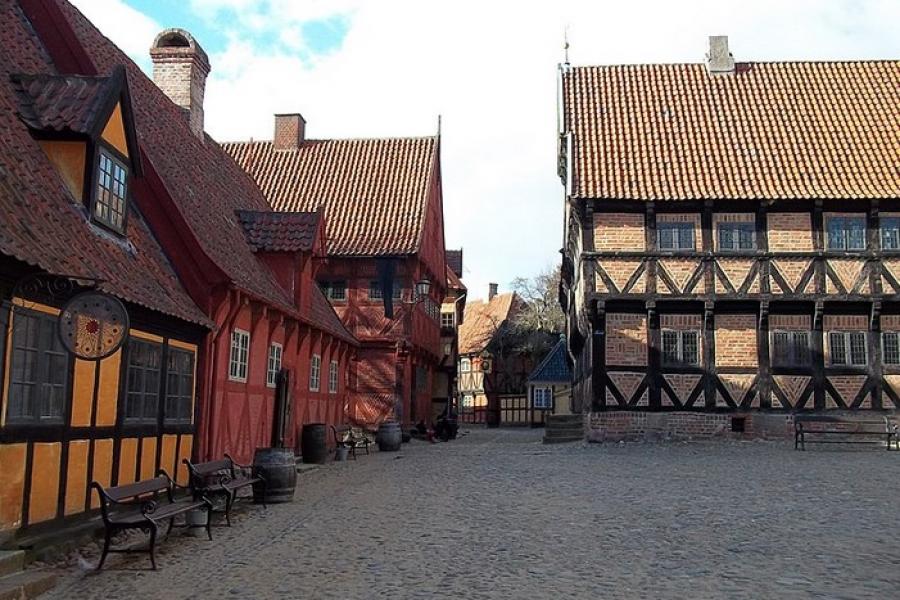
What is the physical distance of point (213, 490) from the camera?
393 inches

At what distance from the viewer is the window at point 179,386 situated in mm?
11430

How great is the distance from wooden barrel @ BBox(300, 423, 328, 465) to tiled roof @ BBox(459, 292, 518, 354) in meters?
33.9

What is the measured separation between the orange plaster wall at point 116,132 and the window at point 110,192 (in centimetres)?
16

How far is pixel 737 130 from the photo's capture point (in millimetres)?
24609

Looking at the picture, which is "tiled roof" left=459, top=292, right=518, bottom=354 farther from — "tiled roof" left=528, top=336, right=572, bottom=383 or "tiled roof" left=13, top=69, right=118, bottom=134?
"tiled roof" left=13, top=69, right=118, bottom=134

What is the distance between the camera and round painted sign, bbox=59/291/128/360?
25.1ft

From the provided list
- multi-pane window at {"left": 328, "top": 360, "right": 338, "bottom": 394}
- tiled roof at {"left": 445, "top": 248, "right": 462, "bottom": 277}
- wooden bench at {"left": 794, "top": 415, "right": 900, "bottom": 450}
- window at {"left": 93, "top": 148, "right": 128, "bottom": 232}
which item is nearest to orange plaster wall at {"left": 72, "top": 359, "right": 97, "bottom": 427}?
window at {"left": 93, "top": 148, "right": 128, "bottom": 232}

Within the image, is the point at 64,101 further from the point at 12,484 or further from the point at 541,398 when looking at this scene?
the point at 541,398

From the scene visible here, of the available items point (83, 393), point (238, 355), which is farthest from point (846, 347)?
point (83, 393)

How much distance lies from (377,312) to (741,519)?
17.8 m

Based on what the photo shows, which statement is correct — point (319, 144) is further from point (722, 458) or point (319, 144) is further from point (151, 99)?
point (722, 458)

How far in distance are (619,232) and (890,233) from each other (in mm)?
6996

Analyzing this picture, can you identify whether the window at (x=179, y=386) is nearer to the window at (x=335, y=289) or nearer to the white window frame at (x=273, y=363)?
the white window frame at (x=273, y=363)

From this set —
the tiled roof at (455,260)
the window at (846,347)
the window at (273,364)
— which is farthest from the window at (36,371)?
the tiled roof at (455,260)
